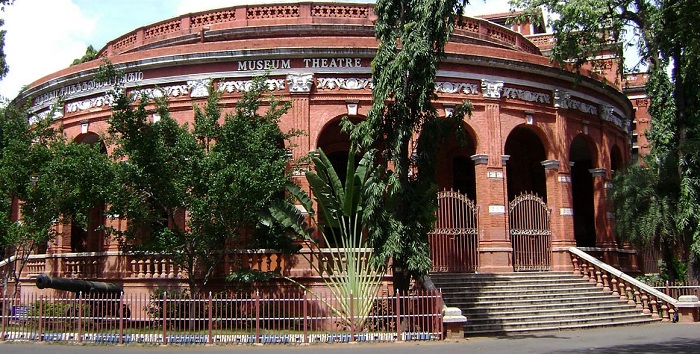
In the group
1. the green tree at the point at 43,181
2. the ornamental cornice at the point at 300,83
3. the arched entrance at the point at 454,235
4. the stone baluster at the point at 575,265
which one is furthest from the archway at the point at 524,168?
the green tree at the point at 43,181

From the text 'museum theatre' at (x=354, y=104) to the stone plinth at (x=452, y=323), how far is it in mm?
3763

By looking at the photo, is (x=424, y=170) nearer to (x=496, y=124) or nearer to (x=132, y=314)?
(x=496, y=124)

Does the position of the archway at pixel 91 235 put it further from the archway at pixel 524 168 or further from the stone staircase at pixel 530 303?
the archway at pixel 524 168

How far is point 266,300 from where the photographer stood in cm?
1418

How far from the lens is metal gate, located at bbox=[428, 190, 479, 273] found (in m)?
18.4

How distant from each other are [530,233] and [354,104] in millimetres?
6403

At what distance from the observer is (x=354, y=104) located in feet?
62.4

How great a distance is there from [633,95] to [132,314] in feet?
92.9

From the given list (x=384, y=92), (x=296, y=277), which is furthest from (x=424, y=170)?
(x=296, y=277)

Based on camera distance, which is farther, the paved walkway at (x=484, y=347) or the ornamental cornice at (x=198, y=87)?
the ornamental cornice at (x=198, y=87)

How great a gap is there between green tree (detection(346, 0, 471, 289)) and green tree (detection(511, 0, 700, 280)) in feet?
20.1

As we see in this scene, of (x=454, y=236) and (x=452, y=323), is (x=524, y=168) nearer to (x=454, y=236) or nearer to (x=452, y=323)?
(x=454, y=236)

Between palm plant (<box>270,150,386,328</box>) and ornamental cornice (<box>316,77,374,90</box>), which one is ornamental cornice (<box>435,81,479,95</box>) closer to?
ornamental cornice (<box>316,77,374,90</box>)

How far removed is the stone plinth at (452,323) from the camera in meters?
14.5
